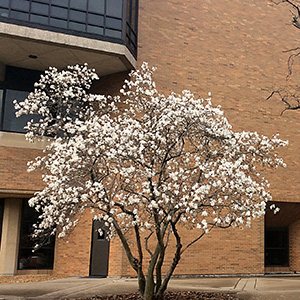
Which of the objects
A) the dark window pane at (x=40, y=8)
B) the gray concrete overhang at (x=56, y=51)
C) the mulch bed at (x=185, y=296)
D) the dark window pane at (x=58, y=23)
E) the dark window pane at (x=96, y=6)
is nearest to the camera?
the mulch bed at (x=185, y=296)

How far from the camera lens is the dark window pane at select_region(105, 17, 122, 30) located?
14688mm

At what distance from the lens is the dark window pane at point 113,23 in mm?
14688

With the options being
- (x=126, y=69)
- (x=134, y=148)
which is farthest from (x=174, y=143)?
(x=126, y=69)

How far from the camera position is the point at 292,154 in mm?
18094

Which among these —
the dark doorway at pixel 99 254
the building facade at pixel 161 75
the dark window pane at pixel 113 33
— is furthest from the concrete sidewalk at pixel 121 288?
the dark window pane at pixel 113 33

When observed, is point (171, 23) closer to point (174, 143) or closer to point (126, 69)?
point (126, 69)

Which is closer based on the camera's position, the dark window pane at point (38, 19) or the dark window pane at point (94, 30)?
the dark window pane at point (38, 19)

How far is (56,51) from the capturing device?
1446 cm

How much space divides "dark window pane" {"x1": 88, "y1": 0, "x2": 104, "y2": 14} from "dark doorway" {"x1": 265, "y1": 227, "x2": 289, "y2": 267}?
11.4m

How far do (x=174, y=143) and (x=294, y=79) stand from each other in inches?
445

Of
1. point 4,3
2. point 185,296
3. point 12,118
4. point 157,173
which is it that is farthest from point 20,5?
point 185,296

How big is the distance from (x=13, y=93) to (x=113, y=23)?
173 inches

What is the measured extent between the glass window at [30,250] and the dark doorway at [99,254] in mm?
1931

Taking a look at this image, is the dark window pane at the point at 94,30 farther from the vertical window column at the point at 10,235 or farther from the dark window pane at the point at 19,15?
the vertical window column at the point at 10,235
